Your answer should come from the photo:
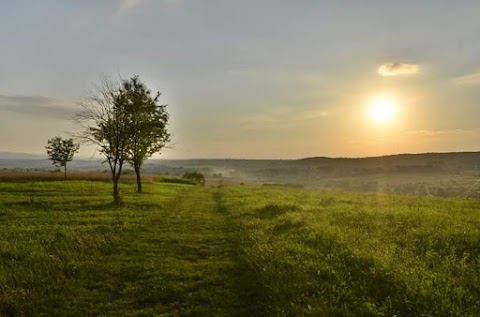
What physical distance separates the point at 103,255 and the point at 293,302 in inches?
371

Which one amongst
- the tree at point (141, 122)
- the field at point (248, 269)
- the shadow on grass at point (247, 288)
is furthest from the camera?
the tree at point (141, 122)

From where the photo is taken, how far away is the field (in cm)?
970

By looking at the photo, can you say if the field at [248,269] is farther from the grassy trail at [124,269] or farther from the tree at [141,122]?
the tree at [141,122]

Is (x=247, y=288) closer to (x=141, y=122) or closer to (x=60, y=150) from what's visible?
(x=141, y=122)

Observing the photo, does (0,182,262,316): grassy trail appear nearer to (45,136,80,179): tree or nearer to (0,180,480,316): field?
(0,180,480,316): field

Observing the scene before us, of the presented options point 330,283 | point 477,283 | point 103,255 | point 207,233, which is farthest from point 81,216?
point 477,283

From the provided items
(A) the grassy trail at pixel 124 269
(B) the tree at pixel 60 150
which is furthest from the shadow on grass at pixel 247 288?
(B) the tree at pixel 60 150

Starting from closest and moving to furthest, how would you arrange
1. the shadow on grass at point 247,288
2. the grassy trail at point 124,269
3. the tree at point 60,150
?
1. the shadow on grass at point 247,288
2. the grassy trail at point 124,269
3. the tree at point 60,150

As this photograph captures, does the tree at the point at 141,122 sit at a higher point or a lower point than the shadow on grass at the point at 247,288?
higher

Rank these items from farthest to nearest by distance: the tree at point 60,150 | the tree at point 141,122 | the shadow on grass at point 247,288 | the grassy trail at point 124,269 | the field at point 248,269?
the tree at point 60,150
the tree at point 141,122
the grassy trail at point 124,269
the shadow on grass at point 247,288
the field at point 248,269

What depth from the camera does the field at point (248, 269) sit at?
31.8 feet

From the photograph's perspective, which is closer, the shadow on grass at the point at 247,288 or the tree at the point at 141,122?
the shadow on grass at the point at 247,288

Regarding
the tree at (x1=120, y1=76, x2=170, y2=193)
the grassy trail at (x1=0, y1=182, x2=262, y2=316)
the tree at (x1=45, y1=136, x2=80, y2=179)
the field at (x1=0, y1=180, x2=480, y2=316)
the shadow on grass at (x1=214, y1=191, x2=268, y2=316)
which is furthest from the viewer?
the tree at (x1=45, y1=136, x2=80, y2=179)

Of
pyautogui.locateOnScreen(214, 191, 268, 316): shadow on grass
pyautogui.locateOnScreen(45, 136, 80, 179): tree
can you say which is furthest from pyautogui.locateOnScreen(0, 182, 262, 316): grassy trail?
pyautogui.locateOnScreen(45, 136, 80, 179): tree
